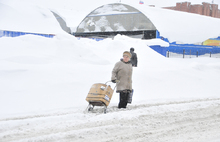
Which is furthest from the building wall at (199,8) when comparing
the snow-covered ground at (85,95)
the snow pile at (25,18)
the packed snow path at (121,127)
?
the packed snow path at (121,127)

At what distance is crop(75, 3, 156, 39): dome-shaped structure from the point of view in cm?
2944

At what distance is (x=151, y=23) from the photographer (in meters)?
28.8

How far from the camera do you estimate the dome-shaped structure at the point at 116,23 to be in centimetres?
2944

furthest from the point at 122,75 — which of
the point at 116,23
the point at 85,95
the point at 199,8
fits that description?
the point at 199,8

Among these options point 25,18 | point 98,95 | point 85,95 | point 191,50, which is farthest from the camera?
point 191,50

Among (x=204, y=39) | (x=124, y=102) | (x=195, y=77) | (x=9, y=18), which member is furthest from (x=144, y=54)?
(x=204, y=39)

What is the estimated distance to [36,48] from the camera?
1226cm

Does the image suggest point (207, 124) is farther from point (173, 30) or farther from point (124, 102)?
point (173, 30)

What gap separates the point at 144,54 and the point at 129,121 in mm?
11313

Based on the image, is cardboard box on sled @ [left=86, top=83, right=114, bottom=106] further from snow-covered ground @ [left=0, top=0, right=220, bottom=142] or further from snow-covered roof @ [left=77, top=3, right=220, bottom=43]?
snow-covered roof @ [left=77, top=3, right=220, bottom=43]

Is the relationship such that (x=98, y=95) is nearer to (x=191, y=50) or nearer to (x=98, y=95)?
(x=98, y=95)

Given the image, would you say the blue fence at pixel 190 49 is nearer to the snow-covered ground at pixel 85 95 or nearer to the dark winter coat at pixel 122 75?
the snow-covered ground at pixel 85 95

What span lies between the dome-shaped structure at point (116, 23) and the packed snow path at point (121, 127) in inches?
912

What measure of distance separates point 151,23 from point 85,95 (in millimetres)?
21008
